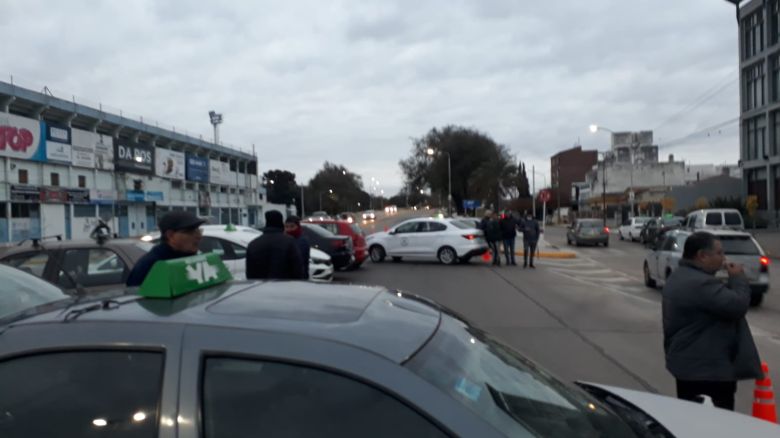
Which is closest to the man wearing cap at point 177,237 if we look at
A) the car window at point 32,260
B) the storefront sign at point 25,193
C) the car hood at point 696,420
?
the car window at point 32,260

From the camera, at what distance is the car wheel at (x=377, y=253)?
2231 centimetres

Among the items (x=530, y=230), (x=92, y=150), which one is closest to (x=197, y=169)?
(x=92, y=150)

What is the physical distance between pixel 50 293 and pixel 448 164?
61354 mm

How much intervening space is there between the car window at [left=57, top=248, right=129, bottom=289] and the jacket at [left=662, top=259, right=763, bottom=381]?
17.3 feet

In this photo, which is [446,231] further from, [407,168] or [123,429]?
[407,168]

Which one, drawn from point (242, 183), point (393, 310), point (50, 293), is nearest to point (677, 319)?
point (393, 310)

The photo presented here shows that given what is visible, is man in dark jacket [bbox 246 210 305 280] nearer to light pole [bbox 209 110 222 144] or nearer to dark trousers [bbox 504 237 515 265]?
Result: dark trousers [bbox 504 237 515 265]

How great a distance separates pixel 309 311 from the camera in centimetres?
223

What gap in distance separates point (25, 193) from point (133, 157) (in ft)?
44.3

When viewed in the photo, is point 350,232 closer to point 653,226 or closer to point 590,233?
point 590,233

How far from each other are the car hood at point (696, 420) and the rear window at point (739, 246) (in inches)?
423

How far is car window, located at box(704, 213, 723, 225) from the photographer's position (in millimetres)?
28297

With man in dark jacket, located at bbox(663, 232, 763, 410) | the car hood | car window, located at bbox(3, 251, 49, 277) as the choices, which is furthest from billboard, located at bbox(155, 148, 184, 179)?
the car hood

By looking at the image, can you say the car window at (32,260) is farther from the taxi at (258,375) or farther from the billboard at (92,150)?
the billboard at (92,150)
